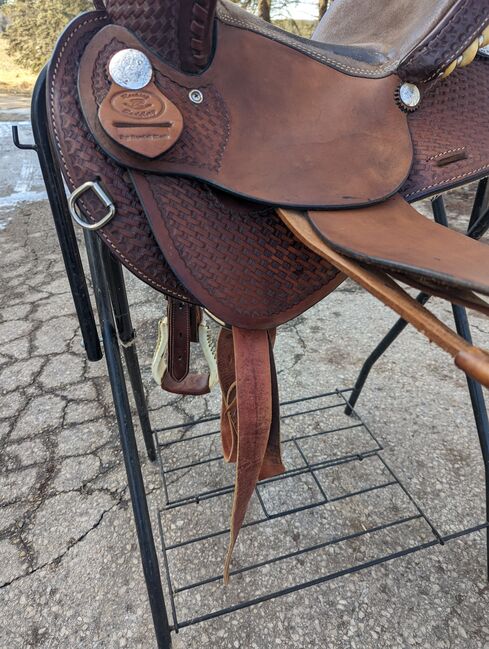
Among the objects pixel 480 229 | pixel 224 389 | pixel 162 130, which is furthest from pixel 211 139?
pixel 480 229

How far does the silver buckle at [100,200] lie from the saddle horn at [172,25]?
18 centimetres

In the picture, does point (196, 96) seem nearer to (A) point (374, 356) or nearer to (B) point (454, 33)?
(B) point (454, 33)

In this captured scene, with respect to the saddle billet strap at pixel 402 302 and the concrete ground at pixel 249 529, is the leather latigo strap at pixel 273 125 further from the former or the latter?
the concrete ground at pixel 249 529

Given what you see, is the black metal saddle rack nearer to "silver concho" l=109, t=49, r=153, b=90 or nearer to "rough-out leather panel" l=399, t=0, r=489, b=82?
"silver concho" l=109, t=49, r=153, b=90

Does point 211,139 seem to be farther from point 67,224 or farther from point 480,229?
point 480,229

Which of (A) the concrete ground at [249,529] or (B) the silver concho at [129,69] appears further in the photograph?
(A) the concrete ground at [249,529]

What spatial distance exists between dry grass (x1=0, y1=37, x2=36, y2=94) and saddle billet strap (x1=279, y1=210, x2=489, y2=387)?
38.0 ft

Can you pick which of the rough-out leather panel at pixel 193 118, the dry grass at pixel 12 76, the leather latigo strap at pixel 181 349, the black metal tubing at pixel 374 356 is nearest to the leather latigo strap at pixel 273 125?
the rough-out leather panel at pixel 193 118

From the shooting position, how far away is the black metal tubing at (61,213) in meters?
0.48

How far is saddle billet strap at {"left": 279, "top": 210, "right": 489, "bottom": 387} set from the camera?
30 centimetres

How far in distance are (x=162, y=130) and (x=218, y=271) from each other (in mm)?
163

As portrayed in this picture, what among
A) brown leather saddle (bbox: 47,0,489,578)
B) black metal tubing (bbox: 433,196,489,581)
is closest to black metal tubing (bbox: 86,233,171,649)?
brown leather saddle (bbox: 47,0,489,578)

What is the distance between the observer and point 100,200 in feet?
1.45

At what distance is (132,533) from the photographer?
927 millimetres
